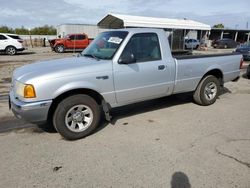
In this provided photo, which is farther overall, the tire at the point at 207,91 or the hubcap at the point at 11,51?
the hubcap at the point at 11,51

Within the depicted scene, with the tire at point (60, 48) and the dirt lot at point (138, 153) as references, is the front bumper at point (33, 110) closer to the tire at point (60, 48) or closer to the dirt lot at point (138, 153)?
the dirt lot at point (138, 153)

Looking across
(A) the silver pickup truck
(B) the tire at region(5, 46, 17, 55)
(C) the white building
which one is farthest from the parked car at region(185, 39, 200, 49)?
(A) the silver pickup truck

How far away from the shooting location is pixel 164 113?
5.36 m

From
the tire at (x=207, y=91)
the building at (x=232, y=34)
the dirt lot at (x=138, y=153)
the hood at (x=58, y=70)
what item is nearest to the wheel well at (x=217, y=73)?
the tire at (x=207, y=91)

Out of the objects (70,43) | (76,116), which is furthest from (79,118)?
(70,43)

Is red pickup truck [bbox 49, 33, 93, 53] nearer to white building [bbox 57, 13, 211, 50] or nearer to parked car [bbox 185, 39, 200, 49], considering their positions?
white building [bbox 57, 13, 211, 50]

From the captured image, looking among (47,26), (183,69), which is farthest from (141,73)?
(47,26)

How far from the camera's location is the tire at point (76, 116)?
3816 millimetres

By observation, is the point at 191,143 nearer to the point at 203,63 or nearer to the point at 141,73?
the point at 141,73

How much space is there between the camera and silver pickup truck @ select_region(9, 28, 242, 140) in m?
3.61

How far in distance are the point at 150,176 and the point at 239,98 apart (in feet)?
16.2

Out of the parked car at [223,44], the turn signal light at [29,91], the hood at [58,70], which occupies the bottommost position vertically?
the parked car at [223,44]

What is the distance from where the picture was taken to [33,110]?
3559 millimetres

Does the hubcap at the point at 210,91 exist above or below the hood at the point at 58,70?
below
